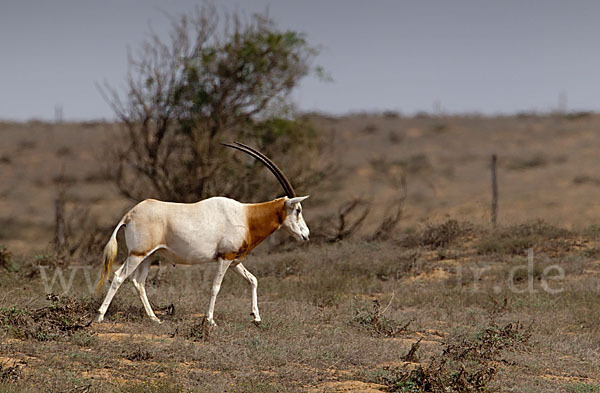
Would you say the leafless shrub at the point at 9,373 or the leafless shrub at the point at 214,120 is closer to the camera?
the leafless shrub at the point at 9,373

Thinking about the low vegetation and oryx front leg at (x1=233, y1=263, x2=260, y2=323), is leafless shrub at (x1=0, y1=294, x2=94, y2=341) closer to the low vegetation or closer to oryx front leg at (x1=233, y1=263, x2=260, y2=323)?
the low vegetation

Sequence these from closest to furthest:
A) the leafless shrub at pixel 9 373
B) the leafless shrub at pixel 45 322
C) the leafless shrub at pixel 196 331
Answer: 1. the leafless shrub at pixel 9 373
2. the leafless shrub at pixel 45 322
3. the leafless shrub at pixel 196 331

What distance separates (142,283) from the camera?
27.2 feet

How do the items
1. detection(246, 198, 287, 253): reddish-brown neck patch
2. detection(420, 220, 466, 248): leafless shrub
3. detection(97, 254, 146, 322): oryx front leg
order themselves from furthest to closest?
detection(420, 220, 466, 248): leafless shrub, detection(246, 198, 287, 253): reddish-brown neck patch, detection(97, 254, 146, 322): oryx front leg

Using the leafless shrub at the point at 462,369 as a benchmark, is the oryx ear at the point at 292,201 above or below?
above

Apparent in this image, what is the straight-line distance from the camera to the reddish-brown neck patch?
8.50m

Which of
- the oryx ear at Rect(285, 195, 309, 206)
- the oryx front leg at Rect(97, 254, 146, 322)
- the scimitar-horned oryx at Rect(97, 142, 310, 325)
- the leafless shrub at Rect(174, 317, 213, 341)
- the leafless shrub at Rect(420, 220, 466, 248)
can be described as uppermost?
the oryx ear at Rect(285, 195, 309, 206)

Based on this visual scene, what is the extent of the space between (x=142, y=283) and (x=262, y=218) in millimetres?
1628

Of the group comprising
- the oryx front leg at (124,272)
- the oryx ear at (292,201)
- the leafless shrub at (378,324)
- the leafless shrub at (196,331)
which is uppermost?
the oryx ear at (292,201)

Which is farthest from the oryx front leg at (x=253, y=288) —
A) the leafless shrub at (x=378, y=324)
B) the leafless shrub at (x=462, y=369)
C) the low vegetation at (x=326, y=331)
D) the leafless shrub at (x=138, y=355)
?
the leafless shrub at (x=462, y=369)

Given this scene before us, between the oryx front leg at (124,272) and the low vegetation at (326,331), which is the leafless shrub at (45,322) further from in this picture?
the oryx front leg at (124,272)

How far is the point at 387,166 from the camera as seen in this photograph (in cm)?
3806

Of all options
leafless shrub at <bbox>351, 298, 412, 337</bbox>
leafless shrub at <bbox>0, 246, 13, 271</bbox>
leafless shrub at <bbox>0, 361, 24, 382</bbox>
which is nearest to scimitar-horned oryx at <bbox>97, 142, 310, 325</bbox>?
leafless shrub at <bbox>351, 298, 412, 337</bbox>

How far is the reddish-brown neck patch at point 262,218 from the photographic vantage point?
8.50 metres
